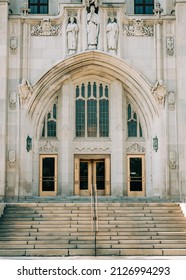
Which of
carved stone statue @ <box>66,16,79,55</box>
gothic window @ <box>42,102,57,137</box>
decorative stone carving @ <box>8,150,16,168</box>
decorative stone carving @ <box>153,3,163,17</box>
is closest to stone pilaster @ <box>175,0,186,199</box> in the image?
decorative stone carving @ <box>153,3,163,17</box>

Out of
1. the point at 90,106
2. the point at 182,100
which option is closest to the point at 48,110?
the point at 90,106

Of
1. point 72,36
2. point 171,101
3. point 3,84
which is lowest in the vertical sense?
point 171,101

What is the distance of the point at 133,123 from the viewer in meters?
26.0

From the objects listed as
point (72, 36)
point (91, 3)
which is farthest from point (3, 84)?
point (91, 3)

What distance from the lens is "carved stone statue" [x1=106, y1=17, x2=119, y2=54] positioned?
25.1m

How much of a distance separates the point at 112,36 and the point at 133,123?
4.32 meters

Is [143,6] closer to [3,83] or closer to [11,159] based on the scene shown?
[3,83]

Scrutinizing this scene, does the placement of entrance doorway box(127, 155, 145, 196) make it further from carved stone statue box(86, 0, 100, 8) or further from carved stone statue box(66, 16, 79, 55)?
carved stone statue box(86, 0, 100, 8)

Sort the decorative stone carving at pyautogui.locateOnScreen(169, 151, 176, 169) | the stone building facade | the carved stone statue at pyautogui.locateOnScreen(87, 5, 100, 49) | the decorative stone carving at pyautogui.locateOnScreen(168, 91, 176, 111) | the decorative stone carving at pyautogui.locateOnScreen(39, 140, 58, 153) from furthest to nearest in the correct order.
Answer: the decorative stone carving at pyautogui.locateOnScreen(39, 140, 58, 153), the carved stone statue at pyautogui.locateOnScreen(87, 5, 100, 49), the decorative stone carving at pyautogui.locateOnScreen(168, 91, 176, 111), the stone building facade, the decorative stone carving at pyautogui.locateOnScreen(169, 151, 176, 169)

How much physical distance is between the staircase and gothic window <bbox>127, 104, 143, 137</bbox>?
17.0 ft

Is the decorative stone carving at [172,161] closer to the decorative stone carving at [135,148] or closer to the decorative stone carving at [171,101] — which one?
the decorative stone carving at [135,148]

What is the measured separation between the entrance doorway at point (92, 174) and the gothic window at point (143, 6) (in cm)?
784

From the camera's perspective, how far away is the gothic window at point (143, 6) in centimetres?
2727
